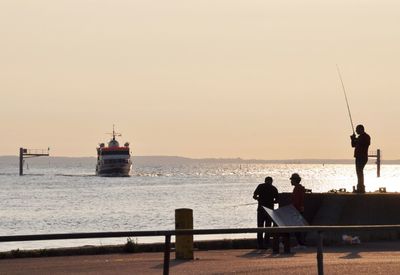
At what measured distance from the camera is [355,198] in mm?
27484

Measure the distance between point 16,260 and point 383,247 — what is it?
6.98m

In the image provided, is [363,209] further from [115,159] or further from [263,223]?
[115,159]

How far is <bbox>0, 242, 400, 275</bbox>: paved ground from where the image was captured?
730 inches

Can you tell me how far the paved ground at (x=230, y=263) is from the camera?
1853 cm

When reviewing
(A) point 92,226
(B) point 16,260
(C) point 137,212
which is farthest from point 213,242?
(C) point 137,212

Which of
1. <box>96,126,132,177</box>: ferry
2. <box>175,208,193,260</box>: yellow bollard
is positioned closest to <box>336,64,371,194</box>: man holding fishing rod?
<box>175,208,193,260</box>: yellow bollard

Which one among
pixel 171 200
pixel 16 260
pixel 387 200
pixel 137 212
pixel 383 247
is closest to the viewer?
pixel 16 260

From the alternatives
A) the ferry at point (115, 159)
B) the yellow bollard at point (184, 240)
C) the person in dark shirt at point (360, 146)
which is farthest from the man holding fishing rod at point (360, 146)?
the ferry at point (115, 159)

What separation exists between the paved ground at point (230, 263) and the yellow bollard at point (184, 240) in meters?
0.20

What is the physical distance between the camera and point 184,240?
22.1m

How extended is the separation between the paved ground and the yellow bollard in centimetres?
20

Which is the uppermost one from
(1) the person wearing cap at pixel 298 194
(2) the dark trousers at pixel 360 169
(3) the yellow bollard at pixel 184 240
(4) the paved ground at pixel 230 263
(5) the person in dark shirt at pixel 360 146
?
(5) the person in dark shirt at pixel 360 146

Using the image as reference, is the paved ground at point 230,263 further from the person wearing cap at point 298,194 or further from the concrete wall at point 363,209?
the concrete wall at point 363,209

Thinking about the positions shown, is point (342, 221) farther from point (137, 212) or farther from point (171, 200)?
point (171, 200)
